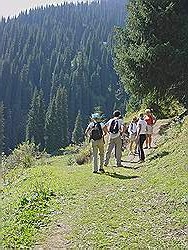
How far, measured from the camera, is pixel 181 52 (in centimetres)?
1875

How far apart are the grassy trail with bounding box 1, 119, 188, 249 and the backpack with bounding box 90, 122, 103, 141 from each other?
1.11 metres

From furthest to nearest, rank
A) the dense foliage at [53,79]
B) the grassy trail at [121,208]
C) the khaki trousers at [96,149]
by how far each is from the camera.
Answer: the dense foliage at [53,79] → the khaki trousers at [96,149] → the grassy trail at [121,208]

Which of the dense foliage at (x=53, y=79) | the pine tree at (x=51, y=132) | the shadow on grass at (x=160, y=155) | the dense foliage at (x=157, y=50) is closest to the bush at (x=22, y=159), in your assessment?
the dense foliage at (x=157, y=50)

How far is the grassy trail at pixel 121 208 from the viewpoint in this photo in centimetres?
793

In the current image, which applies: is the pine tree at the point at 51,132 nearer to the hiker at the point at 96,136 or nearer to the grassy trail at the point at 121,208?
the hiker at the point at 96,136

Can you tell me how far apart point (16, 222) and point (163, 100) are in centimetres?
1372

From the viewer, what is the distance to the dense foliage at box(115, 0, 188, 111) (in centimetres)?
1895

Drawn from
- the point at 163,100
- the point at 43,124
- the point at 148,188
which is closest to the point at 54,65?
the point at 43,124

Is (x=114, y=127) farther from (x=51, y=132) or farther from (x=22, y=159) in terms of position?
(x=51, y=132)

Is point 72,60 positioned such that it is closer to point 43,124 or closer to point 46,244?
point 43,124

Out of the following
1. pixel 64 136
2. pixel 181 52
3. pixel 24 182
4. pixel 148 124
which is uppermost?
pixel 181 52

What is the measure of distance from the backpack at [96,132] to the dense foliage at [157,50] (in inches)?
211

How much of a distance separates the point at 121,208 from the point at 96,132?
16.8 ft

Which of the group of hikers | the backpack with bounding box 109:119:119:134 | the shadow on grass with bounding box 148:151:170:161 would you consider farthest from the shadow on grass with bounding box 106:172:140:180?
the backpack with bounding box 109:119:119:134
